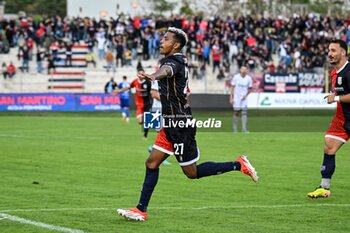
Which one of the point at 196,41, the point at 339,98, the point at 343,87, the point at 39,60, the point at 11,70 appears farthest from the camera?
the point at 196,41

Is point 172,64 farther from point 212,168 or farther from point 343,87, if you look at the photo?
point 343,87

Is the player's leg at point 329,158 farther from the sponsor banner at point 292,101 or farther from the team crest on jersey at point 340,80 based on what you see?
the sponsor banner at point 292,101

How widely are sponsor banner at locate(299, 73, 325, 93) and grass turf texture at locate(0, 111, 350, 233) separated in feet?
72.0

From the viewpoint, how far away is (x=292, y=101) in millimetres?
46531

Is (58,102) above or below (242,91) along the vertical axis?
below

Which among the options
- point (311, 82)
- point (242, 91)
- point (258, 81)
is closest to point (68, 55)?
point (258, 81)

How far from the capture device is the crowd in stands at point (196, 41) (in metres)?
52.6

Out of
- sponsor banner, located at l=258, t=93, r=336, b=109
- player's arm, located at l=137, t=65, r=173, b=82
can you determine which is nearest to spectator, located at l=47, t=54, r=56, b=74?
sponsor banner, located at l=258, t=93, r=336, b=109

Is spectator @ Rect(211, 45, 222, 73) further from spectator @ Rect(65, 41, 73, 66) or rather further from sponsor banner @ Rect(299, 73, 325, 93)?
spectator @ Rect(65, 41, 73, 66)

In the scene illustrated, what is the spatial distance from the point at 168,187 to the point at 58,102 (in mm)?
32477

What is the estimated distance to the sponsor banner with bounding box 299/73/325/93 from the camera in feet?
161

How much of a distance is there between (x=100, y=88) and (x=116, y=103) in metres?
3.06

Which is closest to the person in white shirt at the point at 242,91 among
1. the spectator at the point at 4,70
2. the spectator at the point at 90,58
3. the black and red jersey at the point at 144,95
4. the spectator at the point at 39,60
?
the black and red jersey at the point at 144,95

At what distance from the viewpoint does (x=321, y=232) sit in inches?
388
